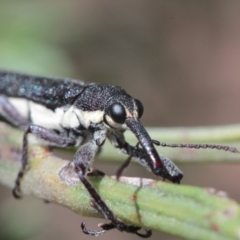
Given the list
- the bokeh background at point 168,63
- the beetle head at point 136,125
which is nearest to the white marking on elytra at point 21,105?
the beetle head at point 136,125

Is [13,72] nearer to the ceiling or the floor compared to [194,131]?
nearer to the ceiling

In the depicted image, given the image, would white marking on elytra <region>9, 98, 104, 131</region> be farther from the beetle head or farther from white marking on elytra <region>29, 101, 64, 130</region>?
the beetle head

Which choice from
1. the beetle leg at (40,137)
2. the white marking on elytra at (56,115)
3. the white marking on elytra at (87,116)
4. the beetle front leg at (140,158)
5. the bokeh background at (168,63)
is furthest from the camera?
the bokeh background at (168,63)

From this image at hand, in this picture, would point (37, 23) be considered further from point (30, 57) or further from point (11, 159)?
Answer: point (11, 159)

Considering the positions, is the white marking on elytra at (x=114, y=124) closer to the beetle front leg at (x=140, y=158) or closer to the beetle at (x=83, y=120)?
the beetle at (x=83, y=120)

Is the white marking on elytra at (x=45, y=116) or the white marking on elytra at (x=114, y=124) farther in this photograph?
the white marking on elytra at (x=45, y=116)

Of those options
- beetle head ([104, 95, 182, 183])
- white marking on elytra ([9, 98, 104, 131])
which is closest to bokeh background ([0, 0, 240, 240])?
white marking on elytra ([9, 98, 104, 131])

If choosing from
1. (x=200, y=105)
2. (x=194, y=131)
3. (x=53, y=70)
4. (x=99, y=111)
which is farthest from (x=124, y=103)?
(x=200, y=105)

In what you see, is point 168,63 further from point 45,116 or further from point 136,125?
point 136,125
